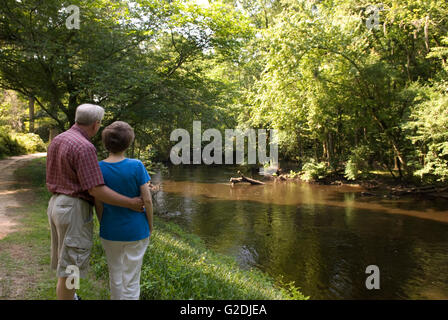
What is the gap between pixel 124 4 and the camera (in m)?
12.0

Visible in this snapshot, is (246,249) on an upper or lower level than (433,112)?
lower

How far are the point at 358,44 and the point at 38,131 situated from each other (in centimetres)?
3115

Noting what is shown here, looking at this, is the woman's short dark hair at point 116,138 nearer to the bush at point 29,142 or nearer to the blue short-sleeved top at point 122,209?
the blue short-sleeved top at point 122,209

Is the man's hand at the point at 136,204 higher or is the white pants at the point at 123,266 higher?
the man's hand at the point at 136,204

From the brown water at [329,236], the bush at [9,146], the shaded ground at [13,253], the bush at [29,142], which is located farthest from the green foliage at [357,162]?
the bush at [29,142]

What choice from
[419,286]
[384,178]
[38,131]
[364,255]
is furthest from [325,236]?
[38,131]

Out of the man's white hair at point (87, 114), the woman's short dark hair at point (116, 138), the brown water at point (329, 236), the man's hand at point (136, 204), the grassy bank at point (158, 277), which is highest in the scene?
the man's white hair at point (87, 114)

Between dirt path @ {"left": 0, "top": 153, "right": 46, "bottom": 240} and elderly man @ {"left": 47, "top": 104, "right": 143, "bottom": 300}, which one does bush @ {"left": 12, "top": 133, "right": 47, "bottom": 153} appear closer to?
dirt path @ {"left": 0, "top": 153, "right": 46, "bottom": 240}

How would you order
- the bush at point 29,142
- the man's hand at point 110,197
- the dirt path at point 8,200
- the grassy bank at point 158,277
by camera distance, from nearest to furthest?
1. the man's hand at point 110,197
2. the grassy bank at point 158,277
3. the dirt path at point 8,200
4. the bush at point 29,142

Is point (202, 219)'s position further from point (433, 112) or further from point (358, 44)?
point (358, 44)

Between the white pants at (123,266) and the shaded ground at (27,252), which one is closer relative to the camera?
the white pants at (123,266)

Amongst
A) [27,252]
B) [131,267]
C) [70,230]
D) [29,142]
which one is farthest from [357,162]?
[29,142]

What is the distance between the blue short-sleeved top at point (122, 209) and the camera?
107 inches

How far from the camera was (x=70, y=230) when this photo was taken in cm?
271
